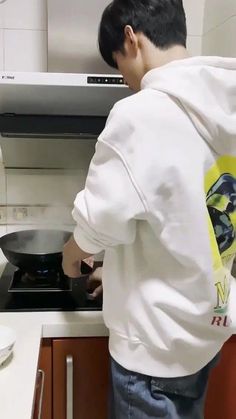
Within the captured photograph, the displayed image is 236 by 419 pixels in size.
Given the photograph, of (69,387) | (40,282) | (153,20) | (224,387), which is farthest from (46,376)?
(153,20)

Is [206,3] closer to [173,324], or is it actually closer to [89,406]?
[173,324]

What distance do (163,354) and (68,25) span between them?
45.3 inches

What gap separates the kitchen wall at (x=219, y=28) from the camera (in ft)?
4.66

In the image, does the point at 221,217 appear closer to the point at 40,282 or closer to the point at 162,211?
the point at 162,211

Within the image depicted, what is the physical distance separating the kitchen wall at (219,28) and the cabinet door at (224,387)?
0.93 metres

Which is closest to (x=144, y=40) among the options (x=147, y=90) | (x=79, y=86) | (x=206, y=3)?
(x=147, y=90)

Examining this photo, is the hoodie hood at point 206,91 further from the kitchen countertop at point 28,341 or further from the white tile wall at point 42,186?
the white tile wall at point 42,186

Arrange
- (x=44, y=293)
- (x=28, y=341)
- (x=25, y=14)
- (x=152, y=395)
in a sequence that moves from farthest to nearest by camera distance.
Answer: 1. (x=25, y=14)
2. (x=44, y=293)
3. (x=28, y=341)
4. (x=152, y=395)

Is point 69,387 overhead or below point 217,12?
below

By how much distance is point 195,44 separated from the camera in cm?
172

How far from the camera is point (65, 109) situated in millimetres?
1421

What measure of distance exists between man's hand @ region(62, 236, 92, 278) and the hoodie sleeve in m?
0.14

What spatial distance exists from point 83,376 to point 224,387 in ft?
1.37

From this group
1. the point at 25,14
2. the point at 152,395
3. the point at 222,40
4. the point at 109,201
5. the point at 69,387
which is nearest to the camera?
the point at 109,201
